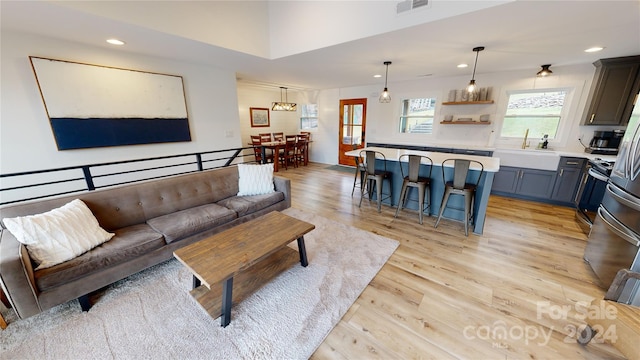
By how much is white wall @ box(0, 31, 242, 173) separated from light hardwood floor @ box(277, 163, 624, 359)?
343 centimetres

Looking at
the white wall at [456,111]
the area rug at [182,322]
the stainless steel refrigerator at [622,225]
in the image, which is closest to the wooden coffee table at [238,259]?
the area rug at [182,322]

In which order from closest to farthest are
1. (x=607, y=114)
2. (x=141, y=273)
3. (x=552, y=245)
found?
1. (x=141, y=273)
2. (x=552, y=245)
3. (x=607, y=114)

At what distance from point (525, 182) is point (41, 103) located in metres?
7.04

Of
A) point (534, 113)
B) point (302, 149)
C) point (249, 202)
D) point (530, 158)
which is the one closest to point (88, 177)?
point (249, 202)

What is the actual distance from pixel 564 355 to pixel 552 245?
171 cm

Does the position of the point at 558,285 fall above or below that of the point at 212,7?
below

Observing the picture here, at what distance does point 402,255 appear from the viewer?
2.41m

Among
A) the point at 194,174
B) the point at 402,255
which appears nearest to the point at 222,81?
the point at 194,174

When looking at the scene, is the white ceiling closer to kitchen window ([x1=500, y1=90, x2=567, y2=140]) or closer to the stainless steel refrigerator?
kitchen window ([x1=500, y1=90, x2=567, y2=140])

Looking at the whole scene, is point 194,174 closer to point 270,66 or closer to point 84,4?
point 84,4

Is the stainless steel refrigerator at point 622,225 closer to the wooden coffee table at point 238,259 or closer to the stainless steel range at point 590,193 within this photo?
the stainless steel range at point 590,193

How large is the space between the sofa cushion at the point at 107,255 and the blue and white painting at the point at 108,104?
1.74 meters

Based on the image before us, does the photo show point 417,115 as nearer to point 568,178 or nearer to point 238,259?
point 568,178

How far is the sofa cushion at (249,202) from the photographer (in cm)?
267
